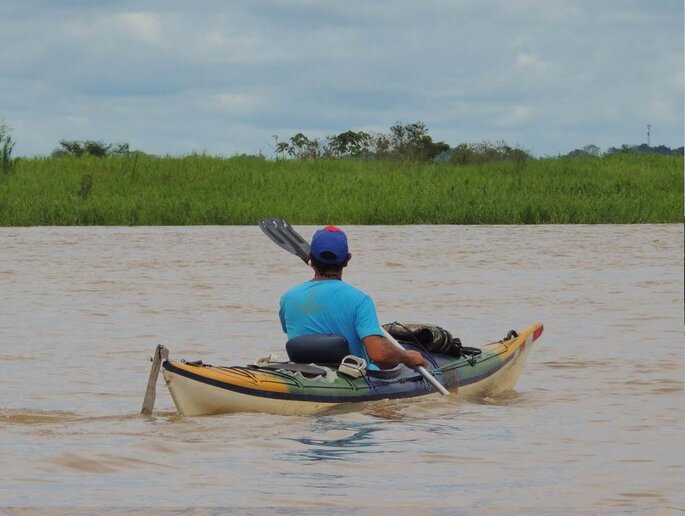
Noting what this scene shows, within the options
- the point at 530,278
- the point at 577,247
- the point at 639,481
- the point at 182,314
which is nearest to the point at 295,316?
the point at 639,481

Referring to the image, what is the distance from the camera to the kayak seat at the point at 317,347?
788 cm

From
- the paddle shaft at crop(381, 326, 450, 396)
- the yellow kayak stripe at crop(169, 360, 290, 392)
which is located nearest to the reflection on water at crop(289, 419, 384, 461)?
the yellow kayak stripe at crop(169, 360, 290, 392)

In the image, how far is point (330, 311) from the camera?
25.8ft

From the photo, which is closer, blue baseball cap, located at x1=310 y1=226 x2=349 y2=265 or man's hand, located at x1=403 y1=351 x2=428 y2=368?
blue baseball cap, located at x1=310 y1=226 x2=349 y2=265

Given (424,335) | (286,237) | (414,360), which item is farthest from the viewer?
(286,237)

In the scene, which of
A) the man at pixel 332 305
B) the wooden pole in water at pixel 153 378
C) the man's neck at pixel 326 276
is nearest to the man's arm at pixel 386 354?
the man at pixel 332 305

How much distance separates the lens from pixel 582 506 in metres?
5.46

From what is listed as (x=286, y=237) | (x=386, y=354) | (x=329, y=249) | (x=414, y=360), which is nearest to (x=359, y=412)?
(x=386, y=354)

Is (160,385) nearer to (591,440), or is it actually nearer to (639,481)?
(591,440)

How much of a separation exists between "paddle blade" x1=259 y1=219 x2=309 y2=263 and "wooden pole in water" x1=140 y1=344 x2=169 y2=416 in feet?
7.93

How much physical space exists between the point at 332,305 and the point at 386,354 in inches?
16.3

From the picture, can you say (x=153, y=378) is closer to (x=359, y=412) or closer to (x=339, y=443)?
(x=359, y=412)

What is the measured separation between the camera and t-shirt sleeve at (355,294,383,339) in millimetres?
7855

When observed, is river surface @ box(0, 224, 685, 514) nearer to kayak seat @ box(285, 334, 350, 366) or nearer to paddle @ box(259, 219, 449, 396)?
kayak seat @ box(285, 334, 350, 366)
